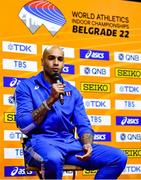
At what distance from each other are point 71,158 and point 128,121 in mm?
2119

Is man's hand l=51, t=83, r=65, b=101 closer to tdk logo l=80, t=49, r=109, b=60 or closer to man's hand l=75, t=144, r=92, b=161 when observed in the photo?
man's hand l=75, t=144, r=92, b=161

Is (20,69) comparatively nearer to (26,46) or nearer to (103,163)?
(26,46)

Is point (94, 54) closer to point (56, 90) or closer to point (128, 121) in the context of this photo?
point (128, 121)

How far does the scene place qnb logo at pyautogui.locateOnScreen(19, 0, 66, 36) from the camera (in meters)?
5.07

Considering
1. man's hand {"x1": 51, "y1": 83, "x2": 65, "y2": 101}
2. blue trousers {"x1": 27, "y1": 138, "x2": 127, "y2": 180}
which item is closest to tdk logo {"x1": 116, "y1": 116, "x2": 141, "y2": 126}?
blue trousers {"x1": 27, "y1": 138, "x2": 127, "y2": 180}

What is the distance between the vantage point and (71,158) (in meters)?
3.47

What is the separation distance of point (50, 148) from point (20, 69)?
1.82 meters

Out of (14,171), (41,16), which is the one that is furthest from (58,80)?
(41,16)

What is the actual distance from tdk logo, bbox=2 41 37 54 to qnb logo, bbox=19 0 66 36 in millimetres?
165

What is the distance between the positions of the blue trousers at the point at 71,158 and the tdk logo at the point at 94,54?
1912 millimetres

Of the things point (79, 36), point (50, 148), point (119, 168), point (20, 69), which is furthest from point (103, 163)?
point (79, 36)

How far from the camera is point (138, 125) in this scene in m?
5.53

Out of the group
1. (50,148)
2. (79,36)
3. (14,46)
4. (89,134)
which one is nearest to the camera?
(50,148)

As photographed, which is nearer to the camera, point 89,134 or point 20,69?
point 89,134
